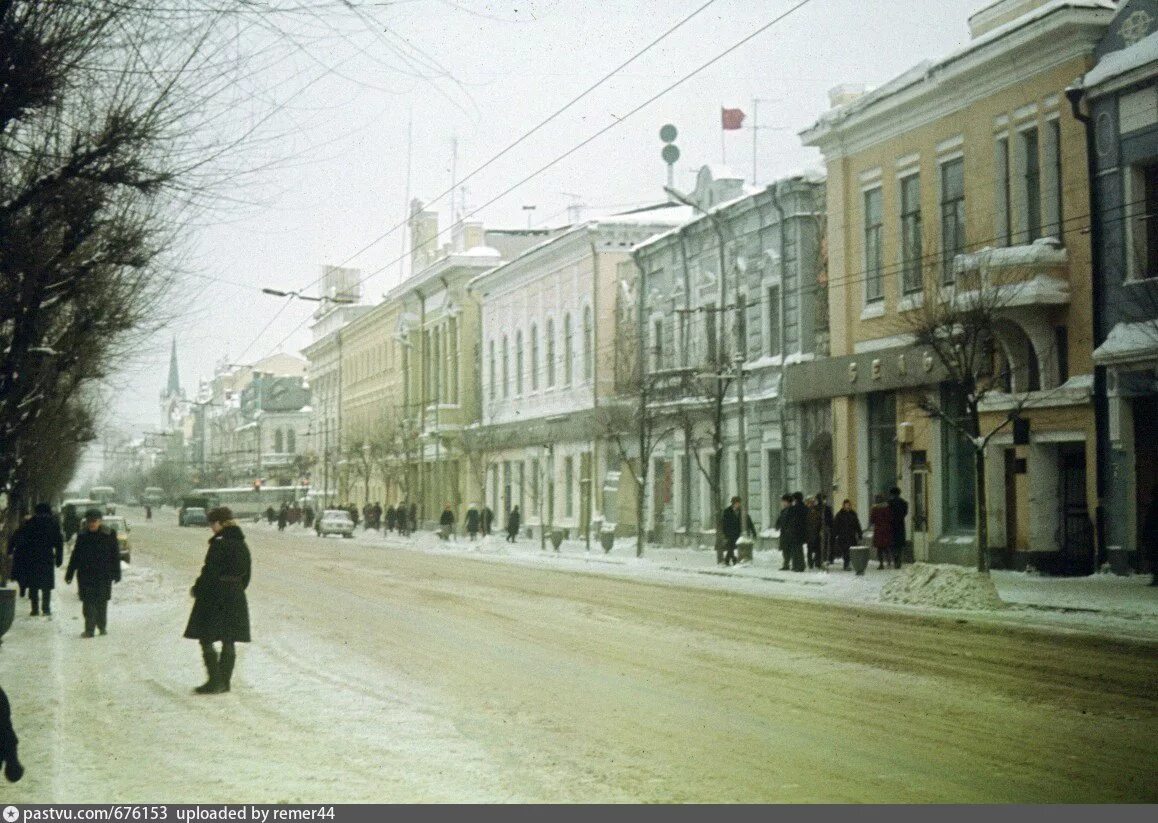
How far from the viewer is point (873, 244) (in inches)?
1563

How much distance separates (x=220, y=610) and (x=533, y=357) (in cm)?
5449

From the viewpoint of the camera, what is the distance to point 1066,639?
768 inches

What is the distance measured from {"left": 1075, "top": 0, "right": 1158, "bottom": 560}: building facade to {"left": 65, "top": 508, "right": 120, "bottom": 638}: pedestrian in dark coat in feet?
58.1

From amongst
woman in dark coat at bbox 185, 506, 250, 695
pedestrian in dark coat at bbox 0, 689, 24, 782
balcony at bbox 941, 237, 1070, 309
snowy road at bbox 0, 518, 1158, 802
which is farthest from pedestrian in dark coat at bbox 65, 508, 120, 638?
balcony at bbox 941, 237, 1070, 309

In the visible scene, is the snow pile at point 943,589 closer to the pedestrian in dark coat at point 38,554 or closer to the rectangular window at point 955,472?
the rectangular window at point 955,472

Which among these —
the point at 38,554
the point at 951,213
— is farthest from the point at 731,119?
the point at 38,554

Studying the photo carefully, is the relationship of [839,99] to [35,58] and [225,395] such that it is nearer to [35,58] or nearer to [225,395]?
[35,58]

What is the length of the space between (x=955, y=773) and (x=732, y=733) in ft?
7.55

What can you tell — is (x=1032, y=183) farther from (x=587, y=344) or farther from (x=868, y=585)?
(x=587, y=344)

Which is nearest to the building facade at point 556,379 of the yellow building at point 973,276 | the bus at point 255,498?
the yellow building at point 973,276

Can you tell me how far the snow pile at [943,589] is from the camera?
25109 mm

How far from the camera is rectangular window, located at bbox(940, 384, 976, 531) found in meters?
35.4
